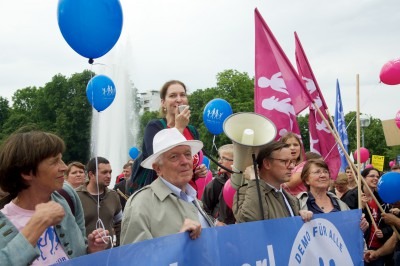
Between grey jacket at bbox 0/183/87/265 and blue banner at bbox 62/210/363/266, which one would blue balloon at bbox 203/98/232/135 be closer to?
blue banner at bbox 62/210/363/266

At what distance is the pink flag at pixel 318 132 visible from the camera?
6.80m

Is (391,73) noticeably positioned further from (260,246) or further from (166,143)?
(166,143)

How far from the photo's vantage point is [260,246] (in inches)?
143

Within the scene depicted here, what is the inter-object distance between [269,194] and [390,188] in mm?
3071

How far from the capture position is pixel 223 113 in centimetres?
1006

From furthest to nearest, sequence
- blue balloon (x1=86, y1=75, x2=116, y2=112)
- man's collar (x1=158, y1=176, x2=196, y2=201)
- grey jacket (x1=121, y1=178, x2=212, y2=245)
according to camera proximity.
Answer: blue balloon (x1=86, y1=75, x2=116, y2=112), man's collar (x1=158, y1=176, x2=196, y2=201), grey jacket (x1=121, y1=178, x2=212, y2=245)

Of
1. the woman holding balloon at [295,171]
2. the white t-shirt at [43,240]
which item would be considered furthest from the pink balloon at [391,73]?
the white t-shirt at [43,240]

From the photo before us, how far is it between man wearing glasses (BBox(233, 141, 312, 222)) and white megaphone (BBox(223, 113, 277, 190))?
175 millimetres

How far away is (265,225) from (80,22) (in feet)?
8.42

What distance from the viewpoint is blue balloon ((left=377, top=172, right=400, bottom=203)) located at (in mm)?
6531

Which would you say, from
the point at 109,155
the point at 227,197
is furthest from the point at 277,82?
the point at 109,155

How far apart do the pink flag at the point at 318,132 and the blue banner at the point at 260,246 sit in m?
2.11

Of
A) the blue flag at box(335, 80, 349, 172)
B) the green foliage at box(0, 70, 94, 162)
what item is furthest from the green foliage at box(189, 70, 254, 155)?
the blue flag at box(335, 80, 349, 172)

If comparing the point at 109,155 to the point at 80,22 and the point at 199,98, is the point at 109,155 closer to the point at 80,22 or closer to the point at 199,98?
the point at 199,98
